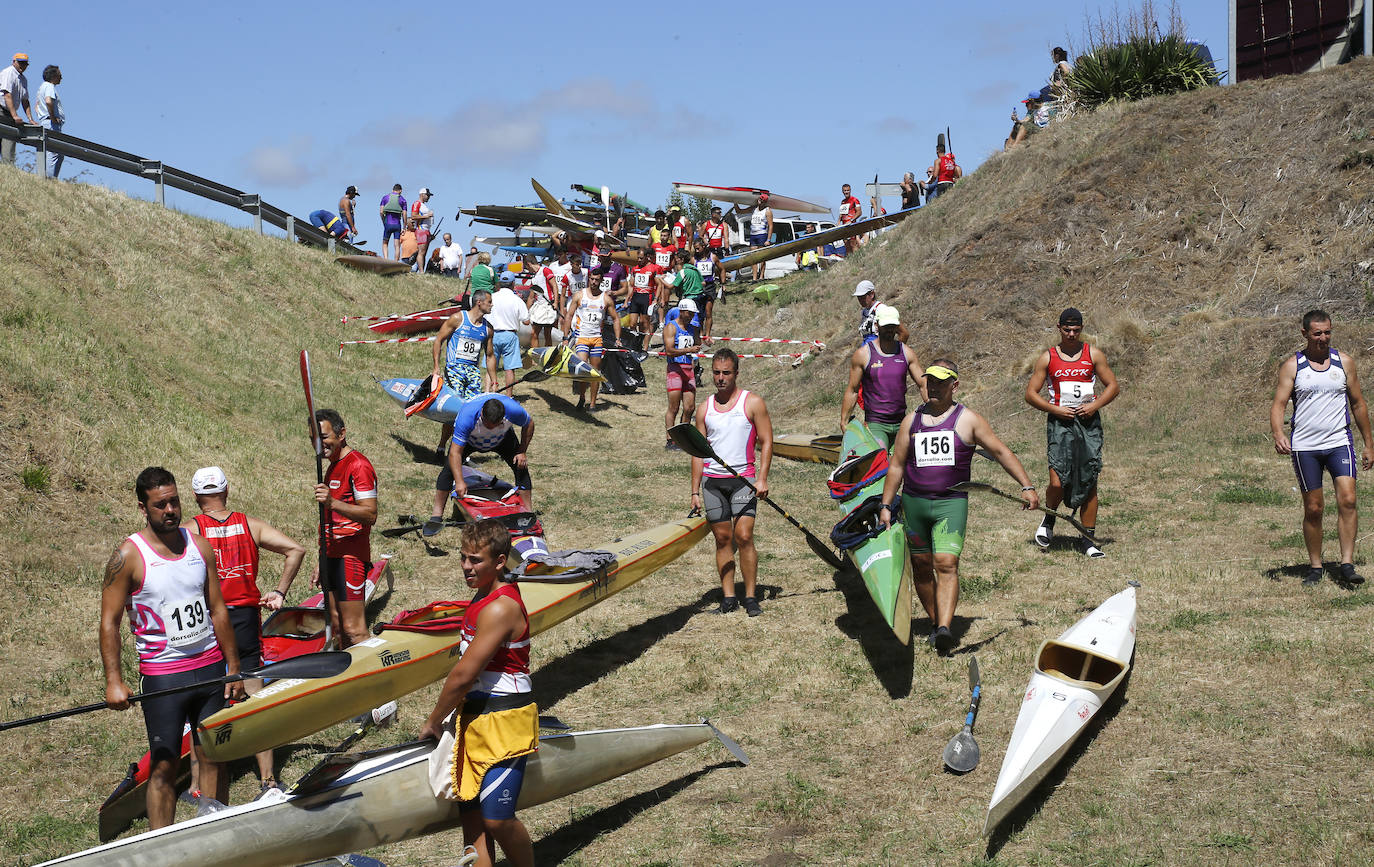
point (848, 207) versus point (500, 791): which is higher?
point (848, 207)

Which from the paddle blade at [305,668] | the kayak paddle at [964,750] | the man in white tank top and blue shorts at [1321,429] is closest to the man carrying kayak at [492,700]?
the paddle blade at [305,668]

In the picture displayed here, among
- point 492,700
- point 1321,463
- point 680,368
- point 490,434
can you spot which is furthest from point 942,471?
point 680,368

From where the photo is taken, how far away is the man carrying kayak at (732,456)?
26.6ft

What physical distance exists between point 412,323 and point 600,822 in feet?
48.4

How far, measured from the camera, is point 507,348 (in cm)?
1503

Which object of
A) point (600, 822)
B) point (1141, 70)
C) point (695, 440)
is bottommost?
point (600, 822)

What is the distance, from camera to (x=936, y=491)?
7.03 meters

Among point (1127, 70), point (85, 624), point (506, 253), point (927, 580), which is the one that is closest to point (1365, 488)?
point (927, 580)

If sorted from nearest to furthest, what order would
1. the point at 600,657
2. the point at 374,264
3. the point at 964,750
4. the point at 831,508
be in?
the point at 964,750 < the point at 600,657 < the point at 831,508 < the point at 374,264

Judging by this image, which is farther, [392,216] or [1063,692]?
[392,216]

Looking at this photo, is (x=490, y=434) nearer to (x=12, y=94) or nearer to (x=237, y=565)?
(x=237, y=565)

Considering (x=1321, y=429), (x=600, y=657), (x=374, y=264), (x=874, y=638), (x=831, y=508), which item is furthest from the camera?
(x=374, y=264)

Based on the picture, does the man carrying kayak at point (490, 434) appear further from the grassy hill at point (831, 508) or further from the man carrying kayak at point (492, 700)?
the man carrying kayak at point (492, 700)

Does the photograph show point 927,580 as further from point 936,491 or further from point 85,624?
point 85,624
